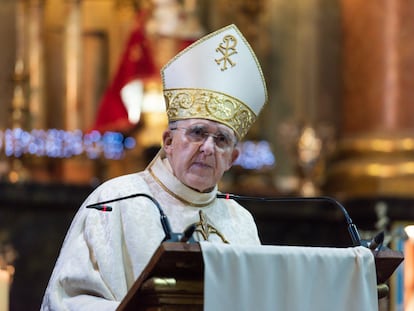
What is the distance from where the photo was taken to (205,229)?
15.0 feet

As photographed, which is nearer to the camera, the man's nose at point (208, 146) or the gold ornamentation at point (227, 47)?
the man's nose at point (208, 146)

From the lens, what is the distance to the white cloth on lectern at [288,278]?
3.73 m

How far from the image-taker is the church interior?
944 cm

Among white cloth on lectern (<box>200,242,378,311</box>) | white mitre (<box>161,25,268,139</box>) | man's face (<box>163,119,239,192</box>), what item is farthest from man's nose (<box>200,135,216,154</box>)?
white cloth on lectern (<box>200,242,378,311</box>)

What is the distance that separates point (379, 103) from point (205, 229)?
17.4 feet

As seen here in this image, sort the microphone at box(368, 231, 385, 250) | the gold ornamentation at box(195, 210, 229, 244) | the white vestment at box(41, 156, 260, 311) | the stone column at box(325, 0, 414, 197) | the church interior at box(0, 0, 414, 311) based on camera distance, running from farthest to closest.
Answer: the stone column at box(325, 0, 414, 197)
the church interior at box(0, 0, 414, 311)
the gold ornamentation at box(195, 210, 229, 244)
the white vestment at box(41, 156, 260, 311)
the microphone at box(368, 231, 385, 250)

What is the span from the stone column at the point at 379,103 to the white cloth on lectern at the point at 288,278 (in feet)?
18.0

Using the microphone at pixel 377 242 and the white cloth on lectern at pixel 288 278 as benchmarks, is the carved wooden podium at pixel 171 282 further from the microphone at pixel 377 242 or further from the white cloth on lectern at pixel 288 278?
the microphone at pixel 377 242

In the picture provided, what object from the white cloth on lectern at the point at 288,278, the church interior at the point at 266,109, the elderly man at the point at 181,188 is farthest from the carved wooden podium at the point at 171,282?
the church interior at the point at 266,109

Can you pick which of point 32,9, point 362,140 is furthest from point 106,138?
point 362,140

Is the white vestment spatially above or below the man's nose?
below

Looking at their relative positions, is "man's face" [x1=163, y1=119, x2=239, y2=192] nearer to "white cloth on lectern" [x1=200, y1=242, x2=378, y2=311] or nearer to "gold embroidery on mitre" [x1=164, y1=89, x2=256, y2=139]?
"gold embroidery on mitre" [x1=164, y1=89, x2=256, y2=139]

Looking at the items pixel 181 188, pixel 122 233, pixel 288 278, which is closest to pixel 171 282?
pixel 288 278

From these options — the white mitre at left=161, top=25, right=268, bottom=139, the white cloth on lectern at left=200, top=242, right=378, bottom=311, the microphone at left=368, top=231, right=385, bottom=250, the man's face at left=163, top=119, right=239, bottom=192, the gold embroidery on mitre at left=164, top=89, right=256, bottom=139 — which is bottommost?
the white cloth on lectern at left=200, top=242, right=378, bottom=311
